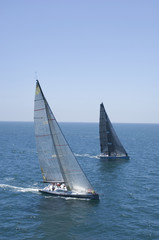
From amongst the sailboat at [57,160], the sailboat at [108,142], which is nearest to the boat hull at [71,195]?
the sailboat at [57,160]

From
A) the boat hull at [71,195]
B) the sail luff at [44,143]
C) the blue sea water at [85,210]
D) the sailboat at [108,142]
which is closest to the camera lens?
the blue sea water at [85,210]

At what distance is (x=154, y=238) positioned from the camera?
30.5m

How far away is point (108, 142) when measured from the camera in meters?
78.9

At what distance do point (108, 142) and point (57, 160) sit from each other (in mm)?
37907

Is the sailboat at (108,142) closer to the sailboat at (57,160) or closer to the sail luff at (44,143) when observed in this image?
the sailboat at (57,160)

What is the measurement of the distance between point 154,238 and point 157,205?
10.8 meters

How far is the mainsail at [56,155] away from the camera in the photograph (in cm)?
4173

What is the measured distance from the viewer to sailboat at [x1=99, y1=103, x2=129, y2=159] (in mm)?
78125

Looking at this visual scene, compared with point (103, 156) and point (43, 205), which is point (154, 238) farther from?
point (103, 156)

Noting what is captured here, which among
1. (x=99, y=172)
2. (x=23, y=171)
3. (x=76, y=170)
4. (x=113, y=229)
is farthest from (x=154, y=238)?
(x=23, y=171)

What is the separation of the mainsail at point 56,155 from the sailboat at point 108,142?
36.0 metres

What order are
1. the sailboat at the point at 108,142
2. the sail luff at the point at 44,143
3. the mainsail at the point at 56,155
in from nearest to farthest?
the sail luff at the point at 44,143, the mainsail at the point at 56,155, the sailboat at the point at 108,142

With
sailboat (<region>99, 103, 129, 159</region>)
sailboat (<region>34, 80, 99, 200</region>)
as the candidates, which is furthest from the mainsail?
sailboat (<region>99, 103, 129, 159</region>)

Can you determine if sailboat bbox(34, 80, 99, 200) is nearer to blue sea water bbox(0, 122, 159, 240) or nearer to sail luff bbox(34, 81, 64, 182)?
sail luff bbox(34, 81, 64, 182)
